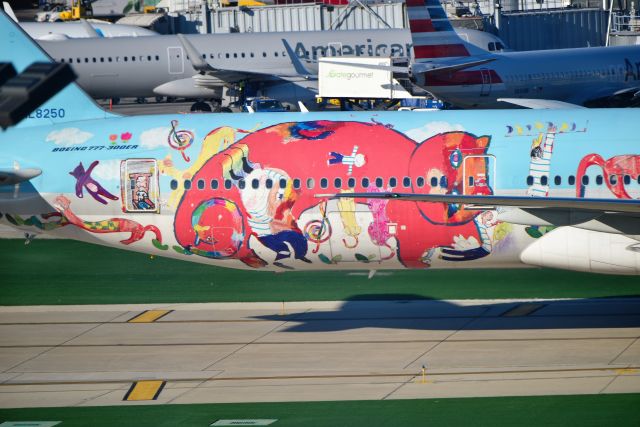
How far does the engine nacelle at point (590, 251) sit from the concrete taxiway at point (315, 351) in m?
1.43

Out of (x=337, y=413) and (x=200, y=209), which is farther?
(x=200, y=209)

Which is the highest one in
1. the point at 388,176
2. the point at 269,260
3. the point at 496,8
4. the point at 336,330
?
the point at 496,8

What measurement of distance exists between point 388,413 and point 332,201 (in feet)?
17.0

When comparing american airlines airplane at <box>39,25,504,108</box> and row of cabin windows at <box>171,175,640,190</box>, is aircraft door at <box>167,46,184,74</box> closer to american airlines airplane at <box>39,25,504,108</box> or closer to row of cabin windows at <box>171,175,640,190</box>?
american airlines airplane at <box>39,25,504,108</box>

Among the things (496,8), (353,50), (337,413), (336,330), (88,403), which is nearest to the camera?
(337,413)

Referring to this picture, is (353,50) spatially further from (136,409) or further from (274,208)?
(136,409)

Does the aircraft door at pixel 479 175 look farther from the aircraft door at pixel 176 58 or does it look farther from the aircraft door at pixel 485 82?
the aircraft door at pixel 176 58

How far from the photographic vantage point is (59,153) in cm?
2014

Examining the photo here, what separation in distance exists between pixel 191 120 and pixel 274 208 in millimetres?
2617

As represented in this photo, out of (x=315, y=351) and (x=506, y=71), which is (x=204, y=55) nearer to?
(x=506, y=71)

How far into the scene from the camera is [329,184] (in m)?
19.2

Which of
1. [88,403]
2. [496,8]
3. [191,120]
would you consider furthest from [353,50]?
[88,403]

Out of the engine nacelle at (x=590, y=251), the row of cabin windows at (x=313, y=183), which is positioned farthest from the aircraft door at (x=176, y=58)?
the engine nacelle at (x=590, y=251)

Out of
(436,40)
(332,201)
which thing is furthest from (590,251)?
(436,40)
